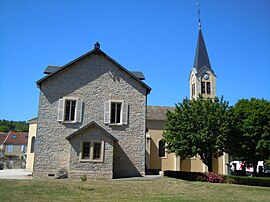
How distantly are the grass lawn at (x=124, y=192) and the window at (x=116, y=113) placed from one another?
6998mm

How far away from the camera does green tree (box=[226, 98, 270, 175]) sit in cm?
3194

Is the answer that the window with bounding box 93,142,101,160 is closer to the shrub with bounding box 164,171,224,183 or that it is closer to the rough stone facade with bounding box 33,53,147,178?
the rough stone facade with bounding box 33,53,147,178

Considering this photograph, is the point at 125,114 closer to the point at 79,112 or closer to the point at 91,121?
the point at 91,121

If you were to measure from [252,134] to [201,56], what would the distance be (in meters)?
20.4

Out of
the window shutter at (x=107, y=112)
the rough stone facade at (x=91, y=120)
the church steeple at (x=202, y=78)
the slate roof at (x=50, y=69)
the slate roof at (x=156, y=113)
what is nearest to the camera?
the rough stone facade at (x=91, y=120)

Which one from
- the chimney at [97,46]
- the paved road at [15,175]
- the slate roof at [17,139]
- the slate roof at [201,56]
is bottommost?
the paved road at [15,175]

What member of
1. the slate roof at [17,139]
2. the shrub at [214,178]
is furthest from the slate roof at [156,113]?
the slate roof at [17,139]

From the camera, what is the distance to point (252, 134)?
32.6 meters

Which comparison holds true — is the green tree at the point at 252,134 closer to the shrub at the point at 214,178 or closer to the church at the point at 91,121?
the shrub at the point at 214,178

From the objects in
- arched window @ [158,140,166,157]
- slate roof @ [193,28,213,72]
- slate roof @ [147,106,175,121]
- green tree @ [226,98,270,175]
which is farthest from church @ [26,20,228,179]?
slate roof @ [193,28,213,72]

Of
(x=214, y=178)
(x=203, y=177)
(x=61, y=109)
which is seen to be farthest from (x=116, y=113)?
(x=214, y=178)

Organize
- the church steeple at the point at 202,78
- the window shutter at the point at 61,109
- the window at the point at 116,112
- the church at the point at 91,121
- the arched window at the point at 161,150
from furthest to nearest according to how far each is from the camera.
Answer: the church steeple at the point at 202,78 → the arched window at the point at 161,150 → the window at the point at 116,112 → the window shutter at the point at 61,109 → the church at the point at 91,121

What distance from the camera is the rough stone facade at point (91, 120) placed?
2411 centimetres

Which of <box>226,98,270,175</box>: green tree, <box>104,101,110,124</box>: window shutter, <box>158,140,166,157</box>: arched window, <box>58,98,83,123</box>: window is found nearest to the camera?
<box>58,98,83,123</box>: window
